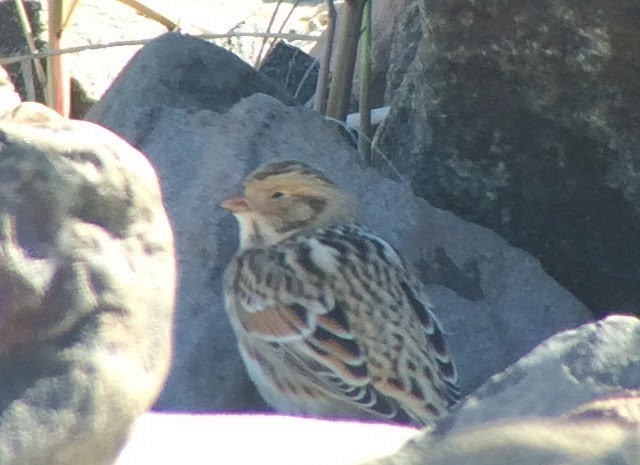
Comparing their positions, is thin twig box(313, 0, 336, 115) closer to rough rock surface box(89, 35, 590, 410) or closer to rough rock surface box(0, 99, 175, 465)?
rough rock surface box(89, 35, 590, 410)

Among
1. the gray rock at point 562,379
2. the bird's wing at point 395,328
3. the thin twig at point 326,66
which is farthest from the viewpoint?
the thin twig at point 326,66

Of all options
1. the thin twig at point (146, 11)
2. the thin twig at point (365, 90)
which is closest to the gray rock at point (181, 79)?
the thin twig at point (146, 11)

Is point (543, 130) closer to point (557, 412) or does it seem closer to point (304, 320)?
point (304, 320)

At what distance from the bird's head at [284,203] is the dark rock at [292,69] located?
1.82 meters

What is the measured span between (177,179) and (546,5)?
1.43m

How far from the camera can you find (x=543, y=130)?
419cm

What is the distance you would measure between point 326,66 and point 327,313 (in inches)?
58.7

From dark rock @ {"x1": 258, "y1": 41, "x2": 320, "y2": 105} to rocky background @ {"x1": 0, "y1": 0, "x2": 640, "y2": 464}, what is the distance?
1241 mm

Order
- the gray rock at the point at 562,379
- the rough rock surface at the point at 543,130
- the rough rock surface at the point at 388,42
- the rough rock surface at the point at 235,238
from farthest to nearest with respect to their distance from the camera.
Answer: the rough rock surface at the point at 388,42
the rough rock surface at the point at 235,238
the rough rock surface at the point at 543,130
the gray rock at the point at 562,379

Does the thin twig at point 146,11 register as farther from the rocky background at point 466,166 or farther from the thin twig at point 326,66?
the thin twig at point 326,66

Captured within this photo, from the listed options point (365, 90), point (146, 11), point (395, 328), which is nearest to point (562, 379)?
point (395, 328)

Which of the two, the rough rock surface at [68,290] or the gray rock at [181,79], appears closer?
the rough rock surface at [68,290]

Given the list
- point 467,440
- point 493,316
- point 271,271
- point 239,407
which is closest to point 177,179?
point 271,271

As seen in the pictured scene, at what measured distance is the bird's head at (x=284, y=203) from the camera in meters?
4.34
